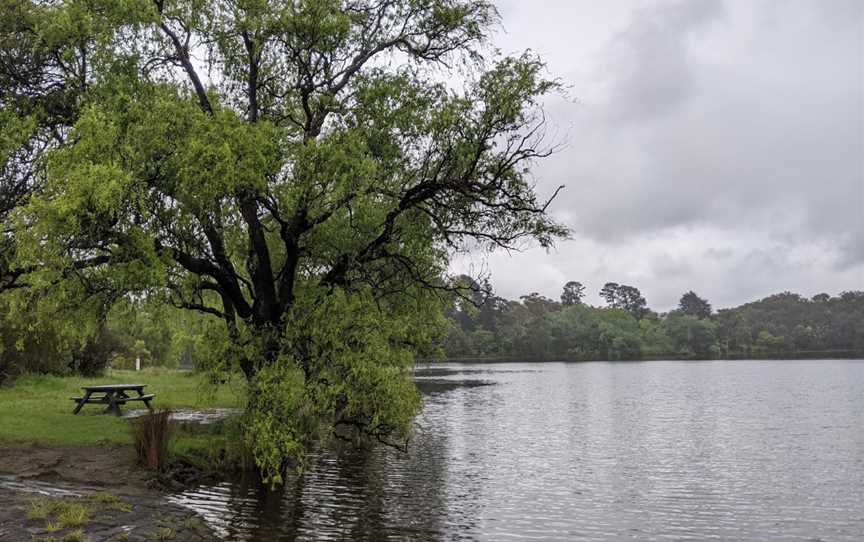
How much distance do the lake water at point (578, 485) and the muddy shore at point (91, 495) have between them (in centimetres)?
104

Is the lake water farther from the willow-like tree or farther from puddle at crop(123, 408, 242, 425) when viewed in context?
puddle at crop(123, 408, 242, 425)

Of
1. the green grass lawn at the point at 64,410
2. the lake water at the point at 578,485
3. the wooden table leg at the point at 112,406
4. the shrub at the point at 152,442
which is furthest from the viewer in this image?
the wooden table leg at the point at 112,406

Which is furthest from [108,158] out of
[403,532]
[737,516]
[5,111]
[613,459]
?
[613,459]

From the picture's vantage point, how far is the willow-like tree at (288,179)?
508 inches

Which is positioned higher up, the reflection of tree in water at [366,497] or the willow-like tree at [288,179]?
the willow-like tree at [288,179]

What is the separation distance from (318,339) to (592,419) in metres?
23.5

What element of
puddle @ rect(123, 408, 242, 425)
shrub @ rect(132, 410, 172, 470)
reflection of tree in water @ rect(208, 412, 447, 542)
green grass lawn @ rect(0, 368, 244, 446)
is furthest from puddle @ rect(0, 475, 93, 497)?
puddle @ rect(123, 408, 242, 425)

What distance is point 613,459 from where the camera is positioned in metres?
22.8

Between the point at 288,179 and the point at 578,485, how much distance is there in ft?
37.6

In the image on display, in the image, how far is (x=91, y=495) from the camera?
12.1m

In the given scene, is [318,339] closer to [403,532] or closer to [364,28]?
[403,532]

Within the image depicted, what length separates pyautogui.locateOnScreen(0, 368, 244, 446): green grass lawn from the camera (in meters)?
16.8

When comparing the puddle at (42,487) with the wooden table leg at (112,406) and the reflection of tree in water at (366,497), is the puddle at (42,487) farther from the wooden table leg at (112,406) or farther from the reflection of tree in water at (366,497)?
the wooden table leg at (112,406)

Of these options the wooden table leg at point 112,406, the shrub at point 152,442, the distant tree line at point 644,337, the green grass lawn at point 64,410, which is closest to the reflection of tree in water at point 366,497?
the shrub at point 152,442
